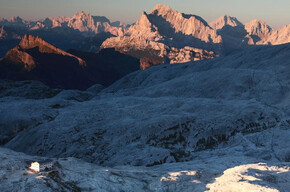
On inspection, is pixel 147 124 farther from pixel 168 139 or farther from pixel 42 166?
pixel 42 166

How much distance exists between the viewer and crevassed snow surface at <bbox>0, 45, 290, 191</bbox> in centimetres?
3456

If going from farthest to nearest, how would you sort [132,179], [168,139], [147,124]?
1. [147,124]
2. [168,139]
3. [132,179]

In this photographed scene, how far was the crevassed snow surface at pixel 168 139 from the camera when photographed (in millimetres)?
34562

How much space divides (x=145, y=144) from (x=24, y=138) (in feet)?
119

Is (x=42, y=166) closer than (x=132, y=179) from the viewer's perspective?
Yes

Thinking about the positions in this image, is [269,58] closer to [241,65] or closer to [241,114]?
[241,65]

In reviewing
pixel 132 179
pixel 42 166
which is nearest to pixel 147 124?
pixel 132 179

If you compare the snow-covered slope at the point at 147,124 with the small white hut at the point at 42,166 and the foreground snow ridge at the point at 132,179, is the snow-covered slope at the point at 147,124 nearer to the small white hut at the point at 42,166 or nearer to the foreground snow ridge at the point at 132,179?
the foreground snow ridge at the point at 132,179

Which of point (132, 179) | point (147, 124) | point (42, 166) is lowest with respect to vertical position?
point (132, 179)

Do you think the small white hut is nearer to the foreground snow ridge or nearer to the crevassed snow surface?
the foreground snow ridge

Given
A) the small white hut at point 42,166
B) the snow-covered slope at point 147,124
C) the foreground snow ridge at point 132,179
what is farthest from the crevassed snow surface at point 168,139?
the small white hut at point 42,166

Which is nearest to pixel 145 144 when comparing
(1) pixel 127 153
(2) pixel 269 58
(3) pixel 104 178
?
(1) pixel 127 153

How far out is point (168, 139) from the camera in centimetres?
7012

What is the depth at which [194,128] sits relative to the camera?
239ft
